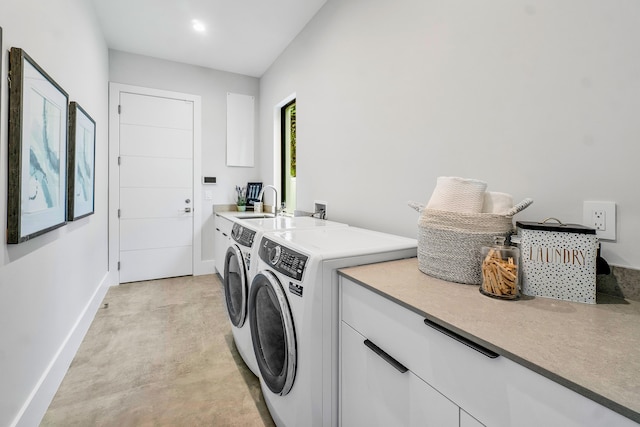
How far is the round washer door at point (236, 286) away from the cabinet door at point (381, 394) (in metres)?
0.82

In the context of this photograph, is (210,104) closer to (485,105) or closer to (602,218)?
(485,105)

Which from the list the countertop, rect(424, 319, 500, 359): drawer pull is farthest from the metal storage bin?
rect(424, 319, 500, 359): drawer pull

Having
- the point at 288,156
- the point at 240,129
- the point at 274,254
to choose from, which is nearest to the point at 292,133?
the point at 288,156

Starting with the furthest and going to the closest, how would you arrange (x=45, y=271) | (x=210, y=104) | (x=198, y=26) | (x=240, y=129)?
(x=240, y=129)
(x=210, y=104)
(x=198, y=26)
(x=45, y=271)

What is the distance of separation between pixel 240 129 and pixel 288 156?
0.92m

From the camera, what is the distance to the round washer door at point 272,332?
3.90 feet

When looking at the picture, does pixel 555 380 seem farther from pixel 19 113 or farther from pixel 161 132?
pixel 161 132

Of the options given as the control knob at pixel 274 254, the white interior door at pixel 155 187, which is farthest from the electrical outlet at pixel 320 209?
the white interior door at pixel 155 187

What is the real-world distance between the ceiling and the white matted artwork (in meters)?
0.49

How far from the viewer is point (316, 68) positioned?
8.68 feet

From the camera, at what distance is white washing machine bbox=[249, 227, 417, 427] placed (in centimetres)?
110

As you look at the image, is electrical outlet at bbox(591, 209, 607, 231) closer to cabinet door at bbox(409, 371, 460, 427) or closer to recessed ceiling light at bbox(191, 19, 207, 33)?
cabinet door at bbox(409, 371, 460, 427)

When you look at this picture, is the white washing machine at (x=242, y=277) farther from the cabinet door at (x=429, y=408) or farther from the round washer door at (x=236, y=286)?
the cabinet door at (x=429, y=408)

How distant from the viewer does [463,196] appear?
110 centimetres
